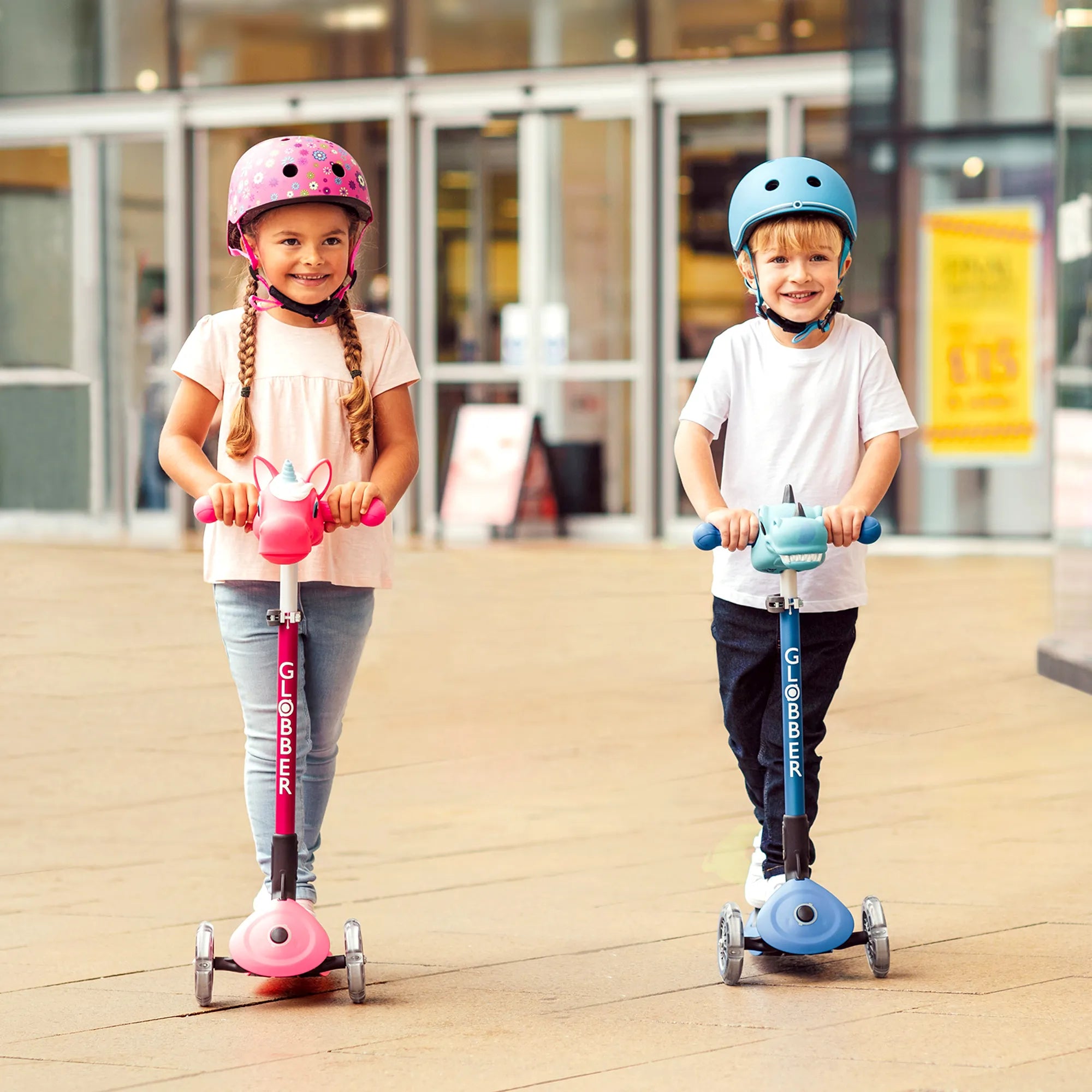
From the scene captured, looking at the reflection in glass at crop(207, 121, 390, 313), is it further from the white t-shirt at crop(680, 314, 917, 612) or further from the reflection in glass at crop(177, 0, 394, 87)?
the white t-shirt at crop(680, 314, 917, 612)

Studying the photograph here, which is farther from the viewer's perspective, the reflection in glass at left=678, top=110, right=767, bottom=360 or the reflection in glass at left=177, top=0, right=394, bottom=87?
the reflection in glass at left=177, top=0, right=394, bottom=87

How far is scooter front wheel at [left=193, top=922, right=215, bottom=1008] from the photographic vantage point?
3.02 meters

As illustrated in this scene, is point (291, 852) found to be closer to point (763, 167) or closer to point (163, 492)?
point (763, 167)

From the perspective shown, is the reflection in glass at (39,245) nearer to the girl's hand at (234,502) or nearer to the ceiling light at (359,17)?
the ceiling light at (359,17)

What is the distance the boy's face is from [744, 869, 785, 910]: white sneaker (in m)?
1.03

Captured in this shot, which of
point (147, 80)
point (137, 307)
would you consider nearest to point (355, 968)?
point (137, 307)

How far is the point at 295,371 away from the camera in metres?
3.20

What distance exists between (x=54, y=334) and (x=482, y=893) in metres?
11.6

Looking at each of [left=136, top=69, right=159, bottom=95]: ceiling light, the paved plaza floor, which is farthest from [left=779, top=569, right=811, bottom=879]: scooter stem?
[left=136, top=69, right=159, bottom=95]: ceiling light

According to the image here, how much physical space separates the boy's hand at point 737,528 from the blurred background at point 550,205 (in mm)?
8803

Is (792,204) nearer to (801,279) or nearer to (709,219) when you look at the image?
(801,279)

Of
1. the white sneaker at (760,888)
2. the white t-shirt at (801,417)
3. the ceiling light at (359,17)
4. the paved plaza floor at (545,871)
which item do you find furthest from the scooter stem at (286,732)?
the ceiling light at (359,17)

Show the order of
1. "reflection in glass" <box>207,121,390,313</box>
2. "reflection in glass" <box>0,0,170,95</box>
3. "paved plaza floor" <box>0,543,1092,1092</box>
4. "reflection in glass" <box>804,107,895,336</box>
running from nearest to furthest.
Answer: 1. "paved plaza floor" <box>0,543,1092,1092</box>
2. "reflection in glass" <box>804,107,895,336</box>
3. "reflection in glass" <box>207,121,390,313</box>
4. "reflection in glass" <box>0,0,170,95</box>

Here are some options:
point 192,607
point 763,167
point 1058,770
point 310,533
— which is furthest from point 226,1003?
point 192,607
